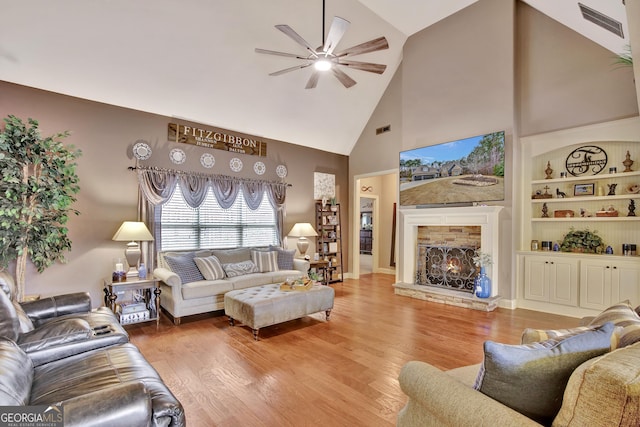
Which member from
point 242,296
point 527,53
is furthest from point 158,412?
point 527,53

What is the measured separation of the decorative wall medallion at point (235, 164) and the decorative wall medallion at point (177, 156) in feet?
2.80

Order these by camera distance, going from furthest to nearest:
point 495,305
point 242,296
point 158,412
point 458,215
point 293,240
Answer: point 293,240 → point 458,215 → point 495,305 → point 242,296 → point 158,412

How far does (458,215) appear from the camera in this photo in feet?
17.5

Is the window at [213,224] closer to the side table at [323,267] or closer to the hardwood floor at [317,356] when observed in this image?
the side table at [323,267]

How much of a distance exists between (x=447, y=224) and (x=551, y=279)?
1690 mm

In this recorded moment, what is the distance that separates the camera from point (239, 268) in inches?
200

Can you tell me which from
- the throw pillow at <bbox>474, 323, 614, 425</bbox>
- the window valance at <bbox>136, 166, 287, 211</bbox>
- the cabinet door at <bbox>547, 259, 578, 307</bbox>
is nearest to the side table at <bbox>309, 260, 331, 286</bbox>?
the window valance at <bbox>136, 166, 287, 211</bbox>

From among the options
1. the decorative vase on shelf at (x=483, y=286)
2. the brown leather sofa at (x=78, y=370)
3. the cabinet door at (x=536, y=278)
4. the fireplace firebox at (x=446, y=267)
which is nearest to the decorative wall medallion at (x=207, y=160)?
the brown leather sofa at (x=78, y=370)

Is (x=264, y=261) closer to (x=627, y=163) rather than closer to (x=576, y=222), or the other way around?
(x=576, y=222)

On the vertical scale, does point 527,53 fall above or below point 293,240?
above

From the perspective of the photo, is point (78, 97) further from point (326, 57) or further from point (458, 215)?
point (458, 215)

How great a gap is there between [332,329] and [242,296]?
124cm

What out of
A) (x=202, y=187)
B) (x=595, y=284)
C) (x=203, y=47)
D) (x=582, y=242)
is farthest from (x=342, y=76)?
(x=595, y=284)

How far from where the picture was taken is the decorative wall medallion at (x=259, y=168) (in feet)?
20.2
